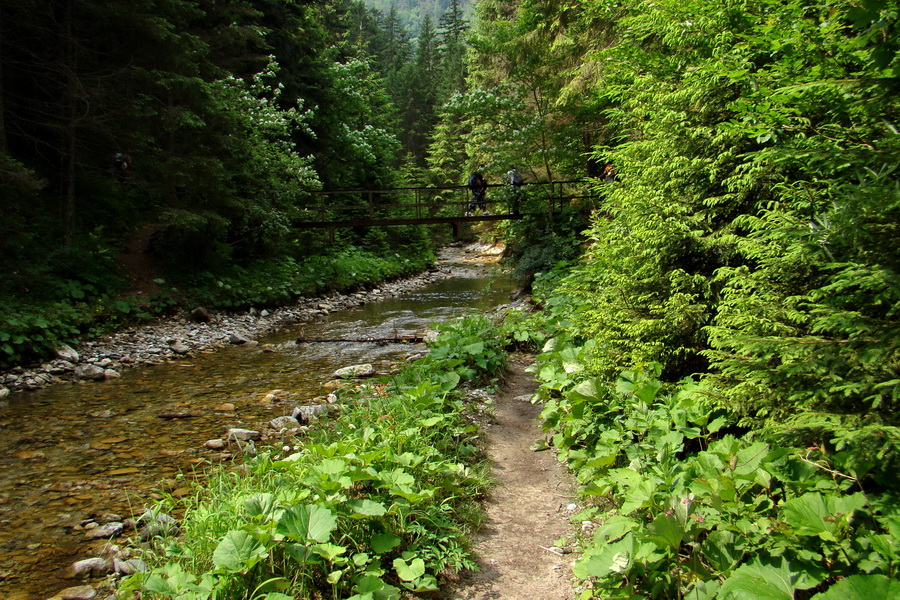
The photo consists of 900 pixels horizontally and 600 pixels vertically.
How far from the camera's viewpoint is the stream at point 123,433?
3.39 meters

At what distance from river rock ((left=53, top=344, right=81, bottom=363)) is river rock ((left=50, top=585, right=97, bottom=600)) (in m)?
5.67

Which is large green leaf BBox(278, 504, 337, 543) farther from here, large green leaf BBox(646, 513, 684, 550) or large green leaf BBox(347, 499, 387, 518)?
large green leaf BBox(646, 513, 684, 550)

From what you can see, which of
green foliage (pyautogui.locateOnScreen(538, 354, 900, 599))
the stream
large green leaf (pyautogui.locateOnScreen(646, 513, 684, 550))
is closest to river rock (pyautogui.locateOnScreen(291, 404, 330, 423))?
the stream

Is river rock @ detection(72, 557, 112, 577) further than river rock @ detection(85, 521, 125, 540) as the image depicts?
No

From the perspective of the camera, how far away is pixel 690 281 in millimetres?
3539

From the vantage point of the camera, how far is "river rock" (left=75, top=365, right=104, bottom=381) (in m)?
7.07

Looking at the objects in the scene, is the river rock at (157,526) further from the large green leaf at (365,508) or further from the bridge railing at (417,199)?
the bridge railing at (417,199)

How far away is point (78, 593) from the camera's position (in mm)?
2846

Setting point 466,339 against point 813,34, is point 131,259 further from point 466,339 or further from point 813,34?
point 813,34

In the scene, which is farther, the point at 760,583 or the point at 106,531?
the point at 106,531

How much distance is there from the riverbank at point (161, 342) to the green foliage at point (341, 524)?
15.0 ft

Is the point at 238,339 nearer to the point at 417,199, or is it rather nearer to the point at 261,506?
the point at 261,506

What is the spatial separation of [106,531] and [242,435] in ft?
5.01

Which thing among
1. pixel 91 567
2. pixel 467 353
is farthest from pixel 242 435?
pixel 467 353
